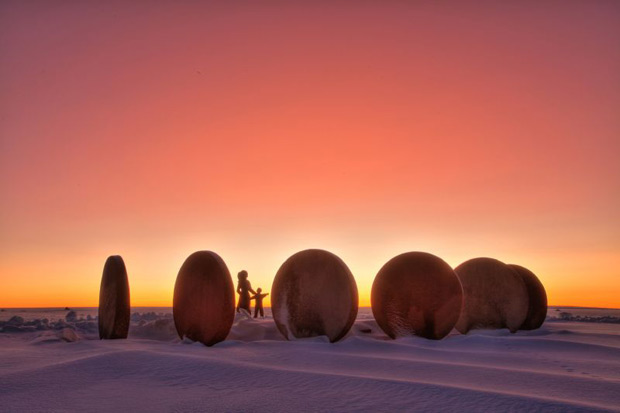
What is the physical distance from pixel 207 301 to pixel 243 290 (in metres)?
6.62

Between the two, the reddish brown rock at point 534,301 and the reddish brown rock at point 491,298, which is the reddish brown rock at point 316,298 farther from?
the reddish brown rock at point 534,301

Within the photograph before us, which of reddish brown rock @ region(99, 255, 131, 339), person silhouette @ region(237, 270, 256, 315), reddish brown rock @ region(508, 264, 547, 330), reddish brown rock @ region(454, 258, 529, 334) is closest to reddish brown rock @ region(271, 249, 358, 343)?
reddish brown rock @ region(99, 255, 131, 339)

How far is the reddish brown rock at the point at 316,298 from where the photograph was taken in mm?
7930

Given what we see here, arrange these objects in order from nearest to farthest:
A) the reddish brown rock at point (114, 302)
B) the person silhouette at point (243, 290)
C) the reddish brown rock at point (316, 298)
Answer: the reddish brown rock at point (316, 298)
the reddish brown rock at point (114, 302)
the person silhouette at point (243, 290)

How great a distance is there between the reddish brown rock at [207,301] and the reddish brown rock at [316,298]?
43.8 inches

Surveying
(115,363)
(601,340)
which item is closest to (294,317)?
(115,363)

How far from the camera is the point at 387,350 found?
6539 mm

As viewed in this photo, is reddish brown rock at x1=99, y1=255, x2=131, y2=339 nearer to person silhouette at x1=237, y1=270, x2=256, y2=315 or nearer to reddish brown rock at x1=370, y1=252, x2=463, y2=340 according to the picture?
reddish brown rock at x1=370, y1=252, x2=463, y2=340

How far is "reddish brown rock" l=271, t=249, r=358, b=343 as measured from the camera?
793 centimetres

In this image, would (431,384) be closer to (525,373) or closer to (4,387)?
(525,373)

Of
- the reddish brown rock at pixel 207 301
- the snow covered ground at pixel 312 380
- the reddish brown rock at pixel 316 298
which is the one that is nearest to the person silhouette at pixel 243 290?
the reddish brown rock at pixel 316 298

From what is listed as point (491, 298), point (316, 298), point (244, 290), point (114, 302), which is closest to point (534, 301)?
point (491, 298)

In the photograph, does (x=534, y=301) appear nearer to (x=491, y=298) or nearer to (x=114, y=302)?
(x=491, y=298)

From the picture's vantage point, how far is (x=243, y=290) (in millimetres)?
13984
